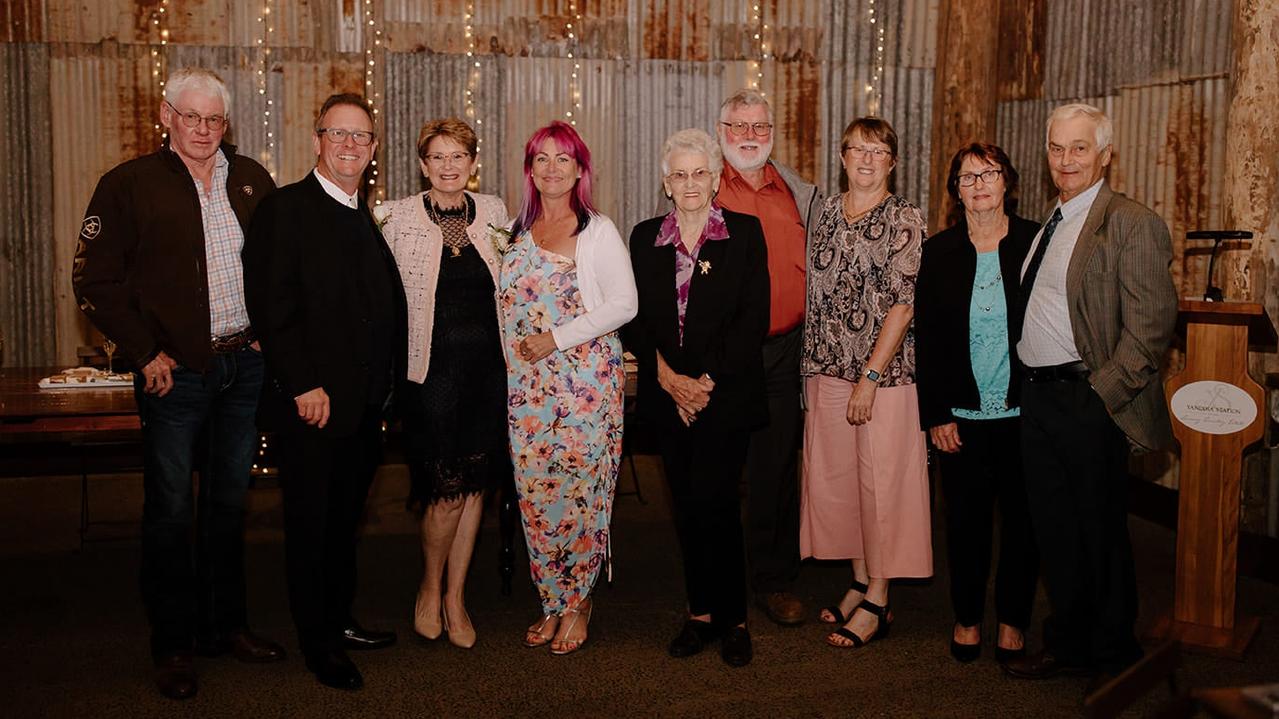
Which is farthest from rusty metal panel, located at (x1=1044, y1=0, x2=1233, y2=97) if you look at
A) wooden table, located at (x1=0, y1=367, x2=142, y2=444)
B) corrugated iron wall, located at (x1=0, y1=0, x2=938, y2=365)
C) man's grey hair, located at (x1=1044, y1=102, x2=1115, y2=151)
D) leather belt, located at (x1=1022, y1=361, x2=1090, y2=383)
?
wooden table, located at (x1=0, y1=367, x2=142, y2=444)

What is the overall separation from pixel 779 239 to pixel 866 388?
0.72 metres

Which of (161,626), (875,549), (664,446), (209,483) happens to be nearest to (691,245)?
(664,446)

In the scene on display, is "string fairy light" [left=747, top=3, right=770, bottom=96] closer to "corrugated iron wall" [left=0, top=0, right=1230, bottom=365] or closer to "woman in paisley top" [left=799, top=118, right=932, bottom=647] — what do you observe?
"corrugated iron wall" [left=0, top=0, right=1230, bottom=365]

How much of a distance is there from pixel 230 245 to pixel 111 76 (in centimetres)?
435

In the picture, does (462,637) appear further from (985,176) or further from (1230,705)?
(1230,705)

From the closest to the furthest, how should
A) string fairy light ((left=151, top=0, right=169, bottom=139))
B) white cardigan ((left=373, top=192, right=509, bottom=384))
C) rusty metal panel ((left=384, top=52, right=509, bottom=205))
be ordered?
white cardigan ((left=373, top=192, right=509, bottom=384)) < string fairy light ((left=151, top=0, right=169, bottom=139)) < rusty metal panel ((left=384, top=52, right=509, bottom=205))

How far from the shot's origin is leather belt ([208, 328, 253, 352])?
351cm

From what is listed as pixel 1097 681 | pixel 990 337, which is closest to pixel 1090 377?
pixel 990 337

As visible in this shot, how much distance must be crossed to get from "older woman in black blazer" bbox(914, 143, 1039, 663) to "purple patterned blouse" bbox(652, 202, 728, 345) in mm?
721

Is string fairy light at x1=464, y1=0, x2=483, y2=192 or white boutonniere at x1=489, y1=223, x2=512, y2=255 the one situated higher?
string fairy light at x1=464, y1=0, x2=483, y2=192

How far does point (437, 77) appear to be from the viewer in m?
7.39

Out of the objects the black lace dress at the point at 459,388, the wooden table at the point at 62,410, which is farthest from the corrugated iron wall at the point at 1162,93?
the wooden table at the point at 62,410

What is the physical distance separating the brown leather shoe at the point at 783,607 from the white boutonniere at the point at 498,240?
5.66ft

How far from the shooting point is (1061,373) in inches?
137
